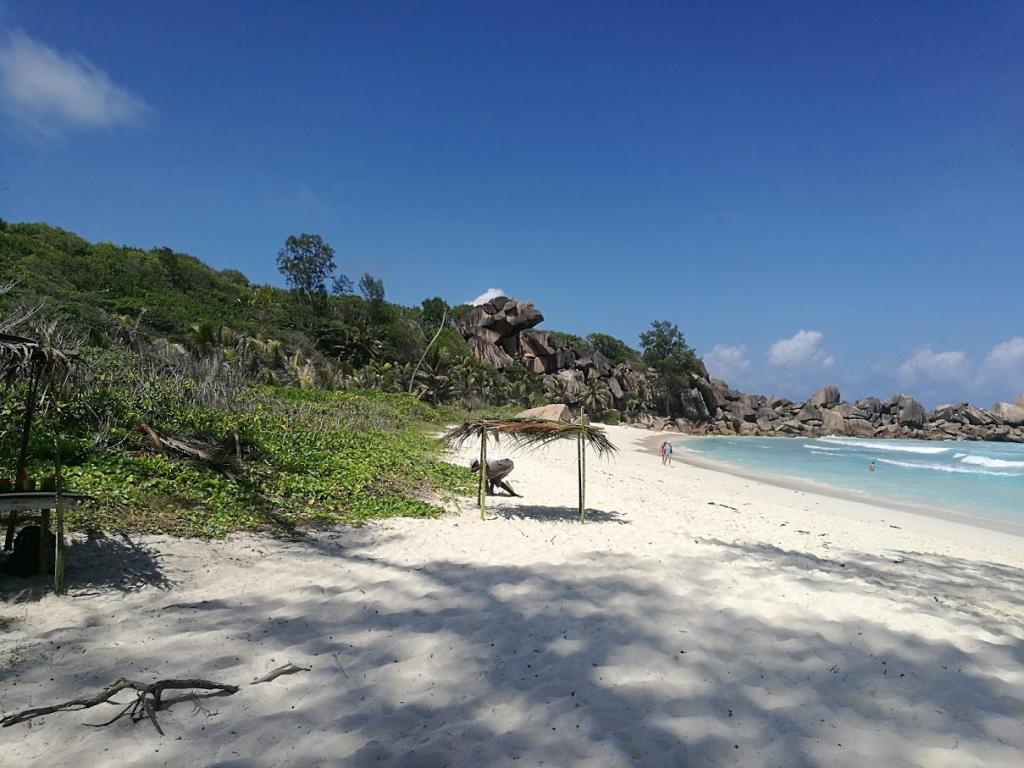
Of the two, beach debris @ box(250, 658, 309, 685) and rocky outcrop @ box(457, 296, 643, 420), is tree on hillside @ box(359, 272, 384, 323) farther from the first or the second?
beach debris @ box(250, 658, 309, 685)

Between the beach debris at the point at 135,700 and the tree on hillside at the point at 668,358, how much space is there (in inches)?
2710

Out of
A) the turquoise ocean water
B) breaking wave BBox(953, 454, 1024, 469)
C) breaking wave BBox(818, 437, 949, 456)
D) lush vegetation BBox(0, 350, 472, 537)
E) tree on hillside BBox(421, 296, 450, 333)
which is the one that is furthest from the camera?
tree on hillside BBox(421, 296, 450, 333)

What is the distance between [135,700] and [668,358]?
70.5 m

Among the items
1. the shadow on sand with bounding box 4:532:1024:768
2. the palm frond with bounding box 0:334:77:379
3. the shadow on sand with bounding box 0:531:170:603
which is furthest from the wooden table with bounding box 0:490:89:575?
the shadow on sand with bounding box 4:532:1024:768

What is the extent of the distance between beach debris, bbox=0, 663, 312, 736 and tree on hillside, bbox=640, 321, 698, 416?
226 feet

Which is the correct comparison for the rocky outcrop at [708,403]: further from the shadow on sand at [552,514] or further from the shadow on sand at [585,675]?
the shadow on sand at [585,675]

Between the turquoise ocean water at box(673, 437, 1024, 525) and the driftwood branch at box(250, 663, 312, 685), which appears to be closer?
the driftwood branch at box(250, 663, 312, 685)

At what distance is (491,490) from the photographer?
11.6 metres

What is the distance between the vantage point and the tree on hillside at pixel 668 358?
69.5m

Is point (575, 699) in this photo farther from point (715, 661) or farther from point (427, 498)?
point (427, 498)

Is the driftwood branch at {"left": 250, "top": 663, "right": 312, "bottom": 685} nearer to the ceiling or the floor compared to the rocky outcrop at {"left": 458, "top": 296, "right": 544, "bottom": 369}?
nearer to the floor

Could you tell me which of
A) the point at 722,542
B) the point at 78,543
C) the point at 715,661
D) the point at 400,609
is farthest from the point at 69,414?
the point at 722,542

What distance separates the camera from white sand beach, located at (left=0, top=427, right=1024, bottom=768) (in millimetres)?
3100

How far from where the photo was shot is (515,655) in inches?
169
